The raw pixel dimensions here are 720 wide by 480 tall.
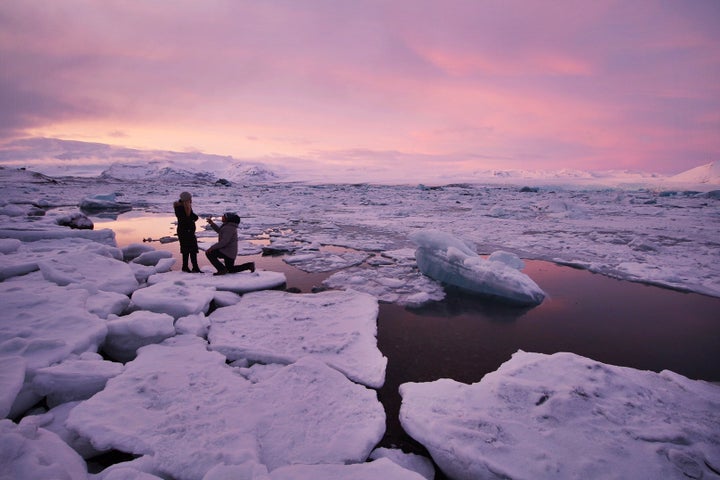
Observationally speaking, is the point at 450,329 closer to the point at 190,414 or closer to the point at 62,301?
the point at 190,414

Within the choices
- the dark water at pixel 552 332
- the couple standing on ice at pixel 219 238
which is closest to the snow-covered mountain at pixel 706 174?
the dark water at pixel 552 332

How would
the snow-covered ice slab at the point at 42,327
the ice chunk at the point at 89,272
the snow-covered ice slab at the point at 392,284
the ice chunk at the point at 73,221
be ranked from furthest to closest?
the ice chunk at the point at 73,221 < the snow-covered ice slab at the point at 392,284 < the ice chunk at the point at 89,272 < the snow-covered ice slab at the point at 42,327

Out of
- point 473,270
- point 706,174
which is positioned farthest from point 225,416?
point 706,174

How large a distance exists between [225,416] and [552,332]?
3597 millimetres

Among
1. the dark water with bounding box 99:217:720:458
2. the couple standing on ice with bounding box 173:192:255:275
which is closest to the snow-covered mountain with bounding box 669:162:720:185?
the dark water with bounding box 99:217:720:458

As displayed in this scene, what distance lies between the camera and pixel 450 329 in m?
3.84

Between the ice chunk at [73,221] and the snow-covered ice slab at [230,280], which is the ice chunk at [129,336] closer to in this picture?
the snow-covered ice slab at [230,280]

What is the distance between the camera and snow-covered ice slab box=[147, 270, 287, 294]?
4.63 meters

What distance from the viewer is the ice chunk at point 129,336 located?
3010 millimetres

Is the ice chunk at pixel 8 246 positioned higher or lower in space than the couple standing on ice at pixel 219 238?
lower

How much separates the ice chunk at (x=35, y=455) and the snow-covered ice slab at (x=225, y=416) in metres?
0.13

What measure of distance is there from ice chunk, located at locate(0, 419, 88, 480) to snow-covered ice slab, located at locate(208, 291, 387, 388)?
1.28 meters

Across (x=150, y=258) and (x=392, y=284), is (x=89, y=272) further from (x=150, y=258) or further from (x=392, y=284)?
(x=392, y=284)

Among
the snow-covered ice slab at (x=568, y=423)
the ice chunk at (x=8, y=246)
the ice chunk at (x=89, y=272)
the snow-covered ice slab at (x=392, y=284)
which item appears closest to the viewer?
the snow-covered ice slab at (x=568, y=423)
